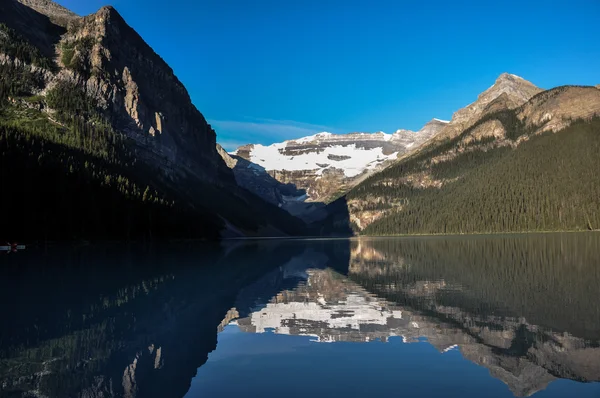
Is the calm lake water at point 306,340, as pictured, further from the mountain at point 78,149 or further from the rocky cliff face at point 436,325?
the mountain at point 78,149

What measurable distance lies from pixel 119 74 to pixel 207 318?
644ft

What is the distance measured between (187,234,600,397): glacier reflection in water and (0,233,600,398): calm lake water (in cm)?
6

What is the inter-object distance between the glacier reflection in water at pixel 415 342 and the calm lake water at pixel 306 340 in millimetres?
→ 58

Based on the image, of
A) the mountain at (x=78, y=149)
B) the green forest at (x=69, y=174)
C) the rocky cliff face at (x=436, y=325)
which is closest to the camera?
the rocky cliff face at (x=436, y=325)

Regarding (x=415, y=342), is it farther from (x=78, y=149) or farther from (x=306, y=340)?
(x=78, y=149)


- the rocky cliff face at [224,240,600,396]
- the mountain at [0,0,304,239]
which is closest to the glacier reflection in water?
the rocky cliff face at [224,240,600,396]

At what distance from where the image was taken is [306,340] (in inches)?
672

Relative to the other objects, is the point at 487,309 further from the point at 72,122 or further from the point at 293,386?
the point at 72,122

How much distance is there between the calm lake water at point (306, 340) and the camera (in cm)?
1158

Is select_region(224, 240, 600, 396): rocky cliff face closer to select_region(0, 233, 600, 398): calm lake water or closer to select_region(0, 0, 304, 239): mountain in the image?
select_region(0, 233, 600, 398): calm lake water

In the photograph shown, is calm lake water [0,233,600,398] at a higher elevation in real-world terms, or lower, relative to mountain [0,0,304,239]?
lower

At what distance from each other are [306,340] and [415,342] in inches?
147

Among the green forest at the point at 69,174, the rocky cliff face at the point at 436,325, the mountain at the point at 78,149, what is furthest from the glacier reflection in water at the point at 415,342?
the mountain at the point at 78,149

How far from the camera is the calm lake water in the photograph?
11578mm
